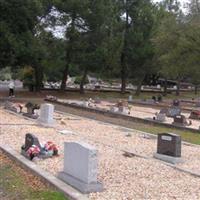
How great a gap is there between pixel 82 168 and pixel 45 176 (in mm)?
1114

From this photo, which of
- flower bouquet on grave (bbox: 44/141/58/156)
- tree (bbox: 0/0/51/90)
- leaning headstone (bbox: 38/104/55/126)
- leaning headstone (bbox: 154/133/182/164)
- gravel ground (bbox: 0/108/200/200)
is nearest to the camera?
gravel ground (bbox: 0/108/200/200)

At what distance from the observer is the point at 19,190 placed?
9031mm

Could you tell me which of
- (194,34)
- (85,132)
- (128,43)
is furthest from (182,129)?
(128,43)

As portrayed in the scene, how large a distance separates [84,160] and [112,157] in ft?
11.2

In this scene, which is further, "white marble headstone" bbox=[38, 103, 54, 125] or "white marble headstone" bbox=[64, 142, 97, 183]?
"white marble headstone" bbox=[38, 103, 54, 125]

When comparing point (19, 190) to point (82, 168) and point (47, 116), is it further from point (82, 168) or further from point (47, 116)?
point (47, 116)

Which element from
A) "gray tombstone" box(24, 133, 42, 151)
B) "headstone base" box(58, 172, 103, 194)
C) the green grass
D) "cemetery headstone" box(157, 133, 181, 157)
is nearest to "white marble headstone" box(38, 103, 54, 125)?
"gray tombstone" box(24, 133, 42, 151)

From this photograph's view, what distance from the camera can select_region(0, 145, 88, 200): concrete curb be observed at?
8.41m

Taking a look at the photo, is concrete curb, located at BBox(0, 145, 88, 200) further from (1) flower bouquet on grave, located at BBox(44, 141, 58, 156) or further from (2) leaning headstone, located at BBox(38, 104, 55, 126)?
(2) leaning headstone, located at BBox(38, 104, 55, 126)

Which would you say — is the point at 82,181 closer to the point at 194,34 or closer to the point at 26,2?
the point at 26,2

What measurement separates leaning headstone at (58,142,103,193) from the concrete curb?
0.14 m

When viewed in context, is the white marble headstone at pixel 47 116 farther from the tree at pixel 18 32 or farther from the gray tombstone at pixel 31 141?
the tree at pixel 18 32

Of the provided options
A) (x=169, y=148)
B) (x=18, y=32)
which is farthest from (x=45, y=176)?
(x=18, y=32)

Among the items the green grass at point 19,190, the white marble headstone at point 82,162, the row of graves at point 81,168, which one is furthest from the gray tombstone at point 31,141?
the white marble headstone at point 82,162
